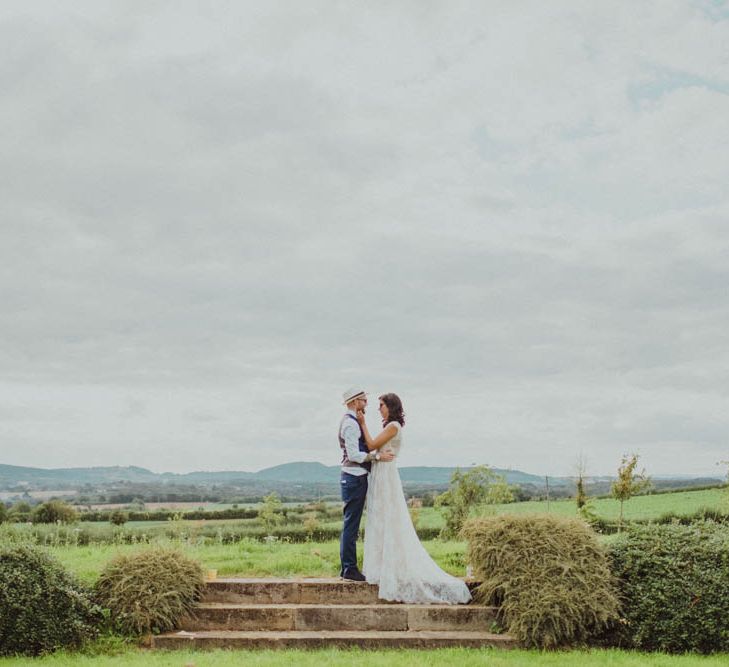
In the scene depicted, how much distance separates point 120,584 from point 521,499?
2522 cm

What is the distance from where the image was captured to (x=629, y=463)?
730 inches

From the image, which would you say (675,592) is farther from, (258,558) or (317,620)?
(258,558)

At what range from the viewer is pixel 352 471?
36.4ft

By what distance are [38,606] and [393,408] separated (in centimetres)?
498

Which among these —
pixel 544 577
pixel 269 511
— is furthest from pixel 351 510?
pixel 269 511

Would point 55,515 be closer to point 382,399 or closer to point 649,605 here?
point 382,399

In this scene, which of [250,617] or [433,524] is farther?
[433,524]

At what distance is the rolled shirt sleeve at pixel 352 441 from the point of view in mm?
10984

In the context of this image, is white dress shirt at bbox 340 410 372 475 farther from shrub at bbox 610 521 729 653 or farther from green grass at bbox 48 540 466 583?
shrub at bbox 610 521 729 653

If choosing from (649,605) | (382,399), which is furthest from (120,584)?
(649,605)

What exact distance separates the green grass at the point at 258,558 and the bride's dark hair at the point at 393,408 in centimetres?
256

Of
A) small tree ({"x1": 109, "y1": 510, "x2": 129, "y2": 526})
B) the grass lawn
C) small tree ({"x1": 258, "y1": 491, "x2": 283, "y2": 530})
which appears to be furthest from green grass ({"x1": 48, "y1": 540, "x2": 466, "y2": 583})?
small tree ({"x1": 109, "y1": 510, "x2": 129, "y2": 526})

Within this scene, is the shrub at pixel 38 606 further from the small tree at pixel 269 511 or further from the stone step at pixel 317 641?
the small tree at pixel 269 511

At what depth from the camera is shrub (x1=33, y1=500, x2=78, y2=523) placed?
30.5 m
